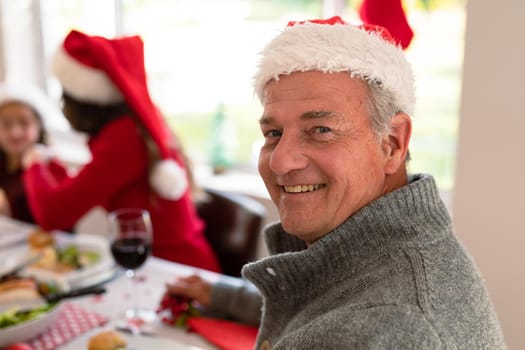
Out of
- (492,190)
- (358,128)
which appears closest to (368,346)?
(358,128)

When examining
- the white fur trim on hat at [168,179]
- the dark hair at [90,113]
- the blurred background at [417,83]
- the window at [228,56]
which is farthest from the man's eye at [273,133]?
the window at [228,56]

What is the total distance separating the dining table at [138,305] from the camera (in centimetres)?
109

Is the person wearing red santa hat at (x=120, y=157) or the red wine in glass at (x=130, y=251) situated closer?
the red wine in glass at (x=130, y=251)

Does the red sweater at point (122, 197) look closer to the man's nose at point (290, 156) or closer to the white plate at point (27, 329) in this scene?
the white plate at point (27, 329)

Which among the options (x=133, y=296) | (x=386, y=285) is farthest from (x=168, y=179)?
(x=386, y=285)

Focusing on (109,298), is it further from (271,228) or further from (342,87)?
(342,87)

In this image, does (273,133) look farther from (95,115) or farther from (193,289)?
(95,115)

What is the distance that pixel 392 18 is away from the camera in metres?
1.15

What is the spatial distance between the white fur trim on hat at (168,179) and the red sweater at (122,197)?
2.1 inches

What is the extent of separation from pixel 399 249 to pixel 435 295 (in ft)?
0.27

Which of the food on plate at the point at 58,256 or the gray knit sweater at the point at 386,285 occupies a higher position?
the gray knit sweater at the point at 386,285

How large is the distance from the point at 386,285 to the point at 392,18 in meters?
0.66

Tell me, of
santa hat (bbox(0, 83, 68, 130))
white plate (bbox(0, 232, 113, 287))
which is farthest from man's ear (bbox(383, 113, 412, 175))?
santa hat (bbox(0, 83, 68, 130))

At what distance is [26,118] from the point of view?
2.27 meters
